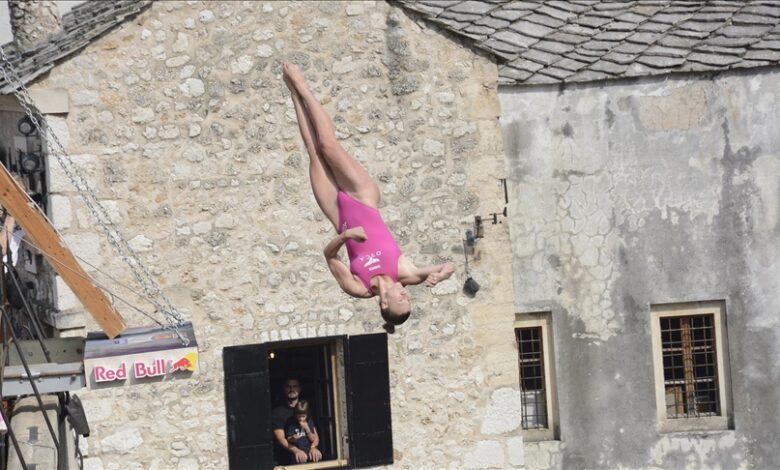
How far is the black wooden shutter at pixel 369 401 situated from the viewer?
19094 millimetres

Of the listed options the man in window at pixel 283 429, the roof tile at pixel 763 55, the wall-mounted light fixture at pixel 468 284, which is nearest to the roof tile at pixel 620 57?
the roof tile at pixel 763 55

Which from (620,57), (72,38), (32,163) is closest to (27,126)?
(32,163)

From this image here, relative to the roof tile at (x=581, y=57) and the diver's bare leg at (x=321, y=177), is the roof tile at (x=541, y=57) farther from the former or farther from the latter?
the diver's bare leg at (x=321, y=177)

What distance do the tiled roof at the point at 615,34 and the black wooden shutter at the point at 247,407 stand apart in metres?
3.96

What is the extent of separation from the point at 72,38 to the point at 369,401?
4.44m

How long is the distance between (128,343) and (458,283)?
15.7ft

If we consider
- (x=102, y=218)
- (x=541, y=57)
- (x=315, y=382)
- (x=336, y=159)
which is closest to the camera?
(x=336, y=159)

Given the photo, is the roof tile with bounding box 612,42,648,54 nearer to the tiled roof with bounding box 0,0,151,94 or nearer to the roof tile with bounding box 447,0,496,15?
the roof tile with bounding box 447,0,496,15

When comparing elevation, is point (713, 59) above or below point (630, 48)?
below

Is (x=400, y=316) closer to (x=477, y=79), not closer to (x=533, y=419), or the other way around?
(x=477, y=79)

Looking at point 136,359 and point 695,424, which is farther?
point 695,424

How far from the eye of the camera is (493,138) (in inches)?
757

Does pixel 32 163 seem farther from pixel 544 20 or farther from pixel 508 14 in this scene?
pixel 544 20

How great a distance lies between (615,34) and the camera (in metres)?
21.2
